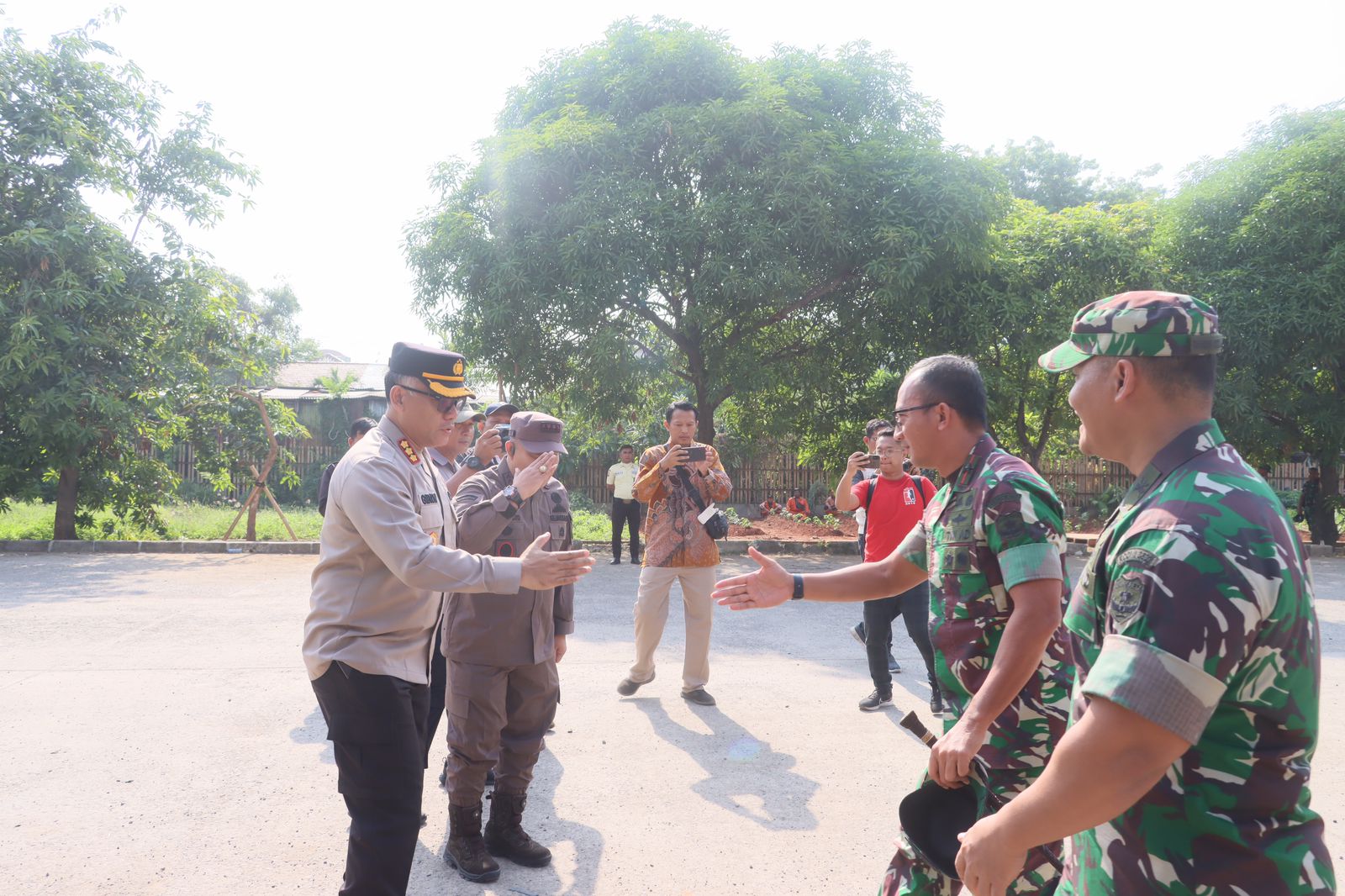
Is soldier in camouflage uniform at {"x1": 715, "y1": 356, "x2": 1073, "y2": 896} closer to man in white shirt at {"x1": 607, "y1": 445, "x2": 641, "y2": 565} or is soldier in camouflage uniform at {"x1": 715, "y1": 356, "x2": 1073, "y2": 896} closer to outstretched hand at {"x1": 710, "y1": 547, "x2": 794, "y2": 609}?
outstretched hand at {"x1": 710, "y1": 547, "x2": 794, "y2": 609}

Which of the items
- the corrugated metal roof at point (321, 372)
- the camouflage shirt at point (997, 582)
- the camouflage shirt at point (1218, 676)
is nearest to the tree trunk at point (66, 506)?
the camouflage shirt at point (997, 582)

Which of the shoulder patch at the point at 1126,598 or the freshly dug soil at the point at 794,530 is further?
the freshly dug soil at the point at 794,530

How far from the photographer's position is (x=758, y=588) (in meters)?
2.86

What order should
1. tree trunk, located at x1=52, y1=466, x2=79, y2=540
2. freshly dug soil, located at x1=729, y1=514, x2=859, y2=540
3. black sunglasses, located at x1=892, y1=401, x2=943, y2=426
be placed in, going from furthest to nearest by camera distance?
freshly dug soil, located at x1=729, y1=514, x2=859, y2=540 < tree trunk, located at x1=52, y1=466, x2=79, y2=540 < black sunglasses, located at x1=892, y1=401, x2=943, y2=426

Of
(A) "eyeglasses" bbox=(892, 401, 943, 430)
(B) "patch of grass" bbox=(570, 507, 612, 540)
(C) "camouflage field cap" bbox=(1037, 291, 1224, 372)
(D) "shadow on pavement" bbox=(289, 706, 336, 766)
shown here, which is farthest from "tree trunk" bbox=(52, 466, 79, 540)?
(C) "camouflage field cap" bbox=(1037, 291, 1224, 372)

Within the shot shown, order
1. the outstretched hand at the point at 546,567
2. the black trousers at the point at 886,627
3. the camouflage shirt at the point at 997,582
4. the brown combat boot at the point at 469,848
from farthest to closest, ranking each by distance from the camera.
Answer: the black trousers at the point at 886,627, the brown combat boot at the point at 469,848, the outstretched hand at the point at 546,567, the camouflage shirt at the point at 997,582

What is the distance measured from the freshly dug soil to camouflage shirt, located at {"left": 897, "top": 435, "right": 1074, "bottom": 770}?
1322 cm

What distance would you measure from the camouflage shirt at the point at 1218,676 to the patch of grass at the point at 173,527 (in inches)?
568

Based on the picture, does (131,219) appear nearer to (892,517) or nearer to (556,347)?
(556,347)

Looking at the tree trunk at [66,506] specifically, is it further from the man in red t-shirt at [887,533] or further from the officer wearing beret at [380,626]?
the officer wearing beret at [380,626]

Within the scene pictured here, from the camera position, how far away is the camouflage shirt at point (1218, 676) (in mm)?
1366

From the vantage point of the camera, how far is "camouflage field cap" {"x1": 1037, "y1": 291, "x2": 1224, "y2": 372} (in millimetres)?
1564

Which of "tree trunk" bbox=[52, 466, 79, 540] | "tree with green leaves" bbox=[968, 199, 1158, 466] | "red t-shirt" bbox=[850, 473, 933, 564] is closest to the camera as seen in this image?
"red t-shirt" bbox=[850, 473, 933, 564]

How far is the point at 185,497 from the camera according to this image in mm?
23109
